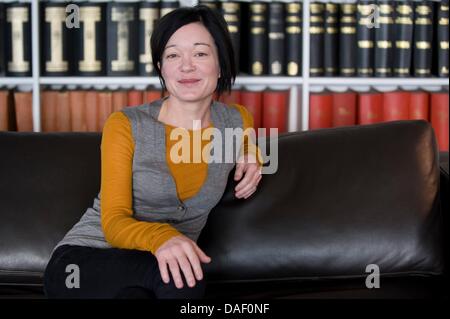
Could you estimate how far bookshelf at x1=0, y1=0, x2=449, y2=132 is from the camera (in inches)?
97.0

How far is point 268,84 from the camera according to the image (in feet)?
8.44

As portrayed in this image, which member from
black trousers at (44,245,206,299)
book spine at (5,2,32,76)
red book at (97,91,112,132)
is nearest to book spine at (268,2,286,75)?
red book at (97,91,112,132)

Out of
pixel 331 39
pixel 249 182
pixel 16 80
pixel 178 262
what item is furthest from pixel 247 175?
pixel 16 80

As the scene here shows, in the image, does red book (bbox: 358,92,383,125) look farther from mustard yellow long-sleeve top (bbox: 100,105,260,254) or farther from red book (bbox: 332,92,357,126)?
mustard yellow long-sleeve top (bbox: 100,105,260,254)

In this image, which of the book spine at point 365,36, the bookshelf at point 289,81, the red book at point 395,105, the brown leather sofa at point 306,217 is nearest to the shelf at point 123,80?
the bookshelf at point 289,81

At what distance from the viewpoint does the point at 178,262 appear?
1.24 m

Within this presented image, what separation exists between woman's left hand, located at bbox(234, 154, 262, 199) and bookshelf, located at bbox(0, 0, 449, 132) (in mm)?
920

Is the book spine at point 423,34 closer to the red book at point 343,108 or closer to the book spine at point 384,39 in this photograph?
the book spine at point 384,39

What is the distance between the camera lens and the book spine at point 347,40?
2514mm

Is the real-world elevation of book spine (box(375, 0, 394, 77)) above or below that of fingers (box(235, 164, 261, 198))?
above

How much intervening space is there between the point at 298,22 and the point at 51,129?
978 millimetres

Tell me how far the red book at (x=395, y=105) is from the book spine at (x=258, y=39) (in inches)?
18.7

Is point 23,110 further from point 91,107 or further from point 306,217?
point 306,217
